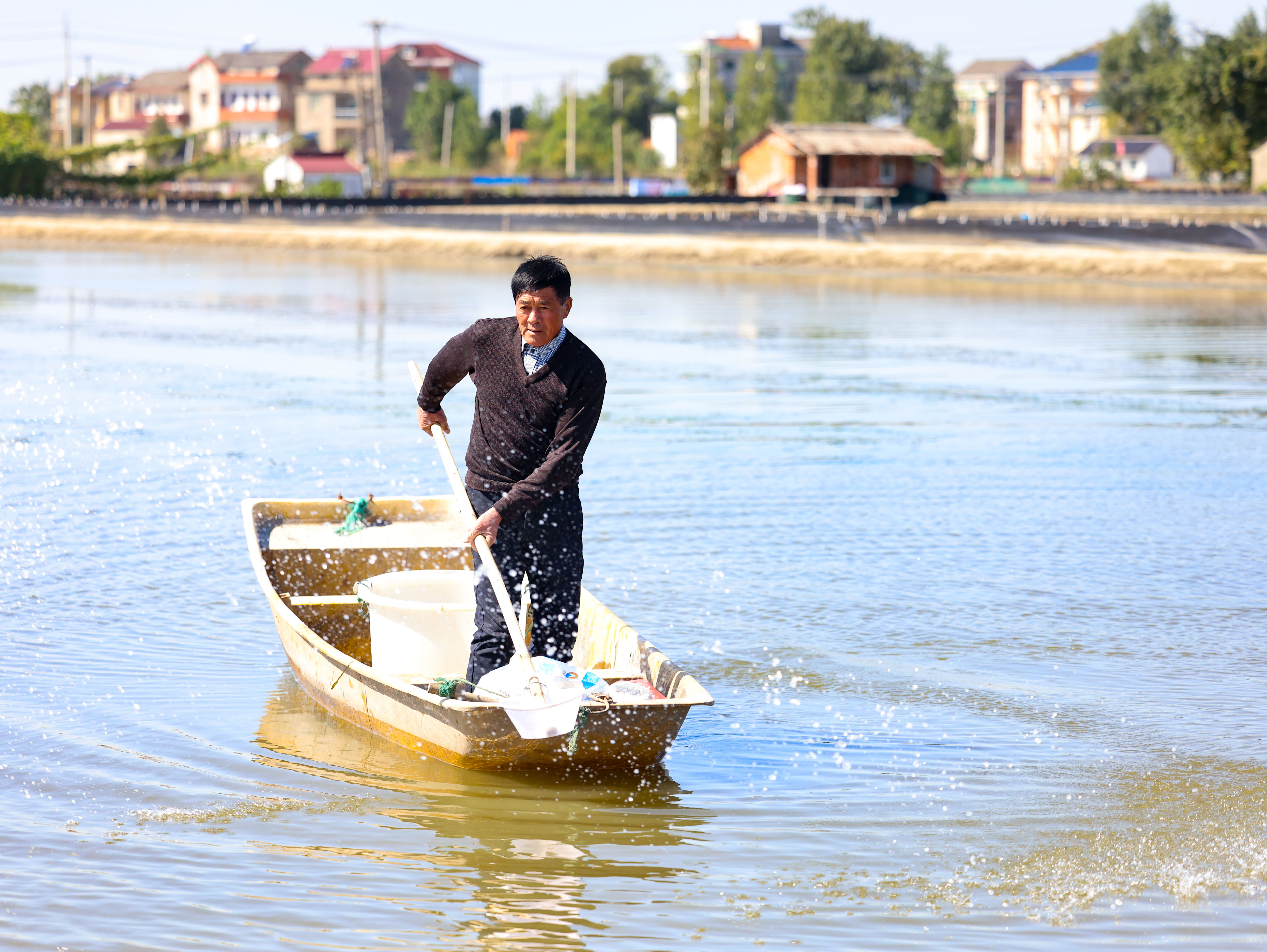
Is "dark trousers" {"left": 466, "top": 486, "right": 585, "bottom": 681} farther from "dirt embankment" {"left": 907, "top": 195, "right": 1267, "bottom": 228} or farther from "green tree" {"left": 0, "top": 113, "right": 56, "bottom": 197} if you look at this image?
"green tree" {"left": 0, "top": 113, "right": 56, "bottom": 197}

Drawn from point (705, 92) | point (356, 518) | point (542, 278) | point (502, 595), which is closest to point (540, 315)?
point (542, 278)

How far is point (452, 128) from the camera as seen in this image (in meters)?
102

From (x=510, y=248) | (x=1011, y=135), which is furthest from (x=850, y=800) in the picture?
(x=1011, y=135)

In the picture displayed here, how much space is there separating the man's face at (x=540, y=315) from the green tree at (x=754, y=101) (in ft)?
278

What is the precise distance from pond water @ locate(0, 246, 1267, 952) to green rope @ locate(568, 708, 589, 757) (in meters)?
0.32

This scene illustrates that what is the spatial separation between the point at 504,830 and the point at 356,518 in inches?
129

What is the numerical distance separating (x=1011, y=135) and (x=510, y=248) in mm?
108830

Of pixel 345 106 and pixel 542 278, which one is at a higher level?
pixel 345 106

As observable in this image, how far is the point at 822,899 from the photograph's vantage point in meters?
5.27

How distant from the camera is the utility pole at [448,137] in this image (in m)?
99.8

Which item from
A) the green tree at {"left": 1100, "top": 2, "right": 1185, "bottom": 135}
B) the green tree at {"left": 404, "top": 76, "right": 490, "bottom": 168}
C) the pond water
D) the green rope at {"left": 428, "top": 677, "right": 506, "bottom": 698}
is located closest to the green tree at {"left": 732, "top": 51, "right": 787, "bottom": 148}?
the green tree at {"left": 404, "top": 76, "right": 490, "bottom": 168}

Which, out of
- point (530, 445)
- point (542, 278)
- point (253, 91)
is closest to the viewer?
point (542, 278)

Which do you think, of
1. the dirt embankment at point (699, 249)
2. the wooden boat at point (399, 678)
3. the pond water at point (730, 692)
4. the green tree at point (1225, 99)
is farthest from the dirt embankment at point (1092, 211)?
the wooden boat at point (399, 678)

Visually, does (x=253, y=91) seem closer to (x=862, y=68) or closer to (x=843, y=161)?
(x=862, y=68)
